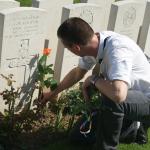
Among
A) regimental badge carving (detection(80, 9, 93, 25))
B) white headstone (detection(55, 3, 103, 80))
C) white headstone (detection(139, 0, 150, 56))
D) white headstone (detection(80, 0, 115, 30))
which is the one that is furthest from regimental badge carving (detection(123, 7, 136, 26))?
regimental badge carving (detection(80, 9, 93, 25))

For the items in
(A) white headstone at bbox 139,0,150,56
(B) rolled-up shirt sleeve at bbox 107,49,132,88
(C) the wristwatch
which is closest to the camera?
(B) rolled-up shirt sleeve at bbox 107,49,132,88

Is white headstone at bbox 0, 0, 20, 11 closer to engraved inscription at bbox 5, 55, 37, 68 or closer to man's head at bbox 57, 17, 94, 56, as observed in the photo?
engraved inscription at bbox 5, 55, 37, 68

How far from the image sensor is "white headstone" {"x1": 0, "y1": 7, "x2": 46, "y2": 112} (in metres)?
3.90

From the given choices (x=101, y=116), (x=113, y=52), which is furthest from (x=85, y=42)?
(x=101, y=116)

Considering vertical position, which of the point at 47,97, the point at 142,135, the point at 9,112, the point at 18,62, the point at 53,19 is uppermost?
the point at 53,19

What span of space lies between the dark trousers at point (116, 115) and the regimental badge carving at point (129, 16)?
168 cm

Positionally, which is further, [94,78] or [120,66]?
[94,78]

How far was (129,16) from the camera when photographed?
538cm

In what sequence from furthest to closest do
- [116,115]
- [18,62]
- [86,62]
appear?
1. [18,62]
2. [86,62]
3. [116,115]

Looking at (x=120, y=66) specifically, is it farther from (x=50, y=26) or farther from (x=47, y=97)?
(x=50, y=26)

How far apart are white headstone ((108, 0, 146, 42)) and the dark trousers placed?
153 centimetres

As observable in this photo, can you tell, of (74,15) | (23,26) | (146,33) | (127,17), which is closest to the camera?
(23,26)

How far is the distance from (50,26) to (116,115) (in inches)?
58.3

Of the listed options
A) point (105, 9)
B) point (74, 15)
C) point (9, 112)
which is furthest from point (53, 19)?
point (9, 112)
